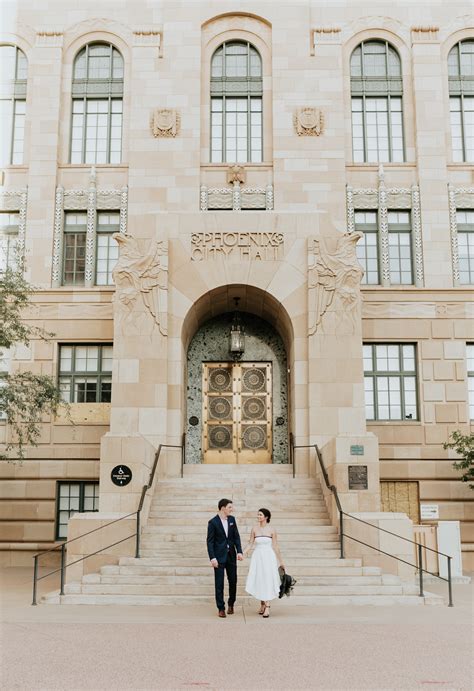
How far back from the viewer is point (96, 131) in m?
26.4

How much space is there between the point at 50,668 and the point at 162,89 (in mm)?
21238

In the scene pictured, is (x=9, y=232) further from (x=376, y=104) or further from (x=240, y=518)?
(x=240, y=518)

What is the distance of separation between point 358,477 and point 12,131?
1712 centimetres

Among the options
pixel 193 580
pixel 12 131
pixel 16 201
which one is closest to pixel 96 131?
pixel 12 131

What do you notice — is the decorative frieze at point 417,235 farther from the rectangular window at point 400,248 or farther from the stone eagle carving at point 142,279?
the stone eagle carving at point 142,279

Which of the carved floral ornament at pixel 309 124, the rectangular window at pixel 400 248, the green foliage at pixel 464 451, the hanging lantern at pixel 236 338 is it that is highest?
the carved floral ornament at pixel 309 124

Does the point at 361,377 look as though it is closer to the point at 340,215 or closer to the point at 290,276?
the point at 290,276

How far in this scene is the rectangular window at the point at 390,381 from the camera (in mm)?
24078

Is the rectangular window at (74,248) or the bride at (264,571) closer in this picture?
the bride at (264,571)

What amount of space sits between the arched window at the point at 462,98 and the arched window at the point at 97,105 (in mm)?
11356

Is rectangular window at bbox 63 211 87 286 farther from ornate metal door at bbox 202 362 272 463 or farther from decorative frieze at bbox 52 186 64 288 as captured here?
ornate metal door at bbox 202 362 272 463

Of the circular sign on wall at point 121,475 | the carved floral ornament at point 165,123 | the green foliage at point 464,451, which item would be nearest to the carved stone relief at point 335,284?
the green foliage at point 464,451

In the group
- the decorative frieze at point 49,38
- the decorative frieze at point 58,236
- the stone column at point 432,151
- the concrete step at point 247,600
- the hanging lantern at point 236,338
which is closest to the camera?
the concrete step at point 247,600

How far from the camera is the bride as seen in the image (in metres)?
12.5
